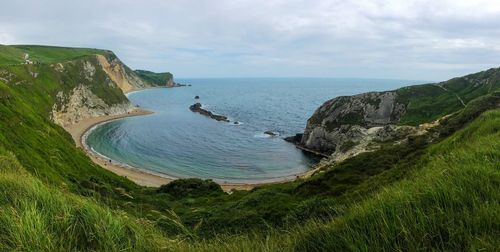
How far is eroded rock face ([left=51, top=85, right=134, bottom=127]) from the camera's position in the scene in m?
122

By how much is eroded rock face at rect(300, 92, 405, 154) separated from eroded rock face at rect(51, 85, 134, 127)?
245 feet

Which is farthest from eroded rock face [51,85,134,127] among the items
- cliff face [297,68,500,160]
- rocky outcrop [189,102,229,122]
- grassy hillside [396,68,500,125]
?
grassy hillside [396,68,500,125]

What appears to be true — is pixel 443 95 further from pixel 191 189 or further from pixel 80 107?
pixel 80 107

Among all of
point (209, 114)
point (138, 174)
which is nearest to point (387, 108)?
point (138, 174)

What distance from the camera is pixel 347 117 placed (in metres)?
109

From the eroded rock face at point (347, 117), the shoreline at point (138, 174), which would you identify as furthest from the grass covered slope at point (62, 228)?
the eroded rock face at point (347, 117)

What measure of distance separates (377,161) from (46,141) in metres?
35.9

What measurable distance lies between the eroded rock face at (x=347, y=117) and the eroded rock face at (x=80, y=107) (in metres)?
74.8

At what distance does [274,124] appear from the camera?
144875 millimetres

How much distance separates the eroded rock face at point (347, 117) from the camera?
103 m

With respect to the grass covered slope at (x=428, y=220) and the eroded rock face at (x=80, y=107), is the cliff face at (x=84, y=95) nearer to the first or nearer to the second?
the eroded rock face at (x=80, y=107)

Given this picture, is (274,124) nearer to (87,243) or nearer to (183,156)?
(183,156)

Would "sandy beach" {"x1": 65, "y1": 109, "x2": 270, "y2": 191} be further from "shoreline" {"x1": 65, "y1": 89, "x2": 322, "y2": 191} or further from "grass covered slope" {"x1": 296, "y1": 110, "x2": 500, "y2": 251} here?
"grass covered slope" {"x1": 296, "y1": 110, "x2": 500, "y2": 251}

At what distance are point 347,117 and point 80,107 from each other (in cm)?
9665
